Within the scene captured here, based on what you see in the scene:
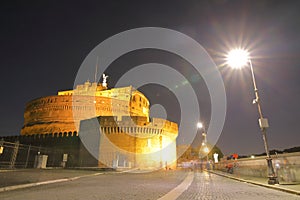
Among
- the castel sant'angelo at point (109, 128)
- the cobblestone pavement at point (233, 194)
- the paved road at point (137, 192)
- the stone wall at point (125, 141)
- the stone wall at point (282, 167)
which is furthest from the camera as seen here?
the castel sant'angelo at point (109, 128)

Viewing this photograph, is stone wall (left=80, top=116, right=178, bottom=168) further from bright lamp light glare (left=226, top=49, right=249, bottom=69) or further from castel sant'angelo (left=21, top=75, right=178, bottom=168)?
bright lamp light glare (left=226, top=49, right=249, bottom=69)

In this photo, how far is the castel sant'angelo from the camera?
2930 cm

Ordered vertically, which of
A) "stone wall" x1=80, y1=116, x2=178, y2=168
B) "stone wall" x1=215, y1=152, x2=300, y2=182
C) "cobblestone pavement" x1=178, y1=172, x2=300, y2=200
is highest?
"stone wall" x1=80, y1=116, x2=178, y2=168

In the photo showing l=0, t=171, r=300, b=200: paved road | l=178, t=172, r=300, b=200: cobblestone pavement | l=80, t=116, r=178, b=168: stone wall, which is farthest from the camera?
l=80, t=116, r=178, b=168: stone wall

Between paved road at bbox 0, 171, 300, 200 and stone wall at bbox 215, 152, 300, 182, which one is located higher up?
stone wall at bbox 215, 152, 300, 182

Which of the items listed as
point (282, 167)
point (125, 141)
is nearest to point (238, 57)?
point (282, 167)

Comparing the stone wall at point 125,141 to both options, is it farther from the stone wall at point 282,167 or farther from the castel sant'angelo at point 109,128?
the stone wall at point 282,167

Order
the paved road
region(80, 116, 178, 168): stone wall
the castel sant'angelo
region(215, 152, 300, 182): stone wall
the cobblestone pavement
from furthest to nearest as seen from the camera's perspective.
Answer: the castel sant'angelo, region(80, 116, 178, 168): stone wall, region(215, 152, 300, 182): stone wall, the cobblestone pavement, the paved road

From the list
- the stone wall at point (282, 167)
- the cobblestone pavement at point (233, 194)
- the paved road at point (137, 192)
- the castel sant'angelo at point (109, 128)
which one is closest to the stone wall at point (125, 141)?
the castel sant'angelo at point (109, 128)

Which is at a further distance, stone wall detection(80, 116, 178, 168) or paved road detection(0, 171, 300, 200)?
stone wall detection(80, 116, 178, 168)

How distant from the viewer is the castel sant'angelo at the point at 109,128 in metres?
29.3

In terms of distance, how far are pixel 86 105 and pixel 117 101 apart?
6.92 metres

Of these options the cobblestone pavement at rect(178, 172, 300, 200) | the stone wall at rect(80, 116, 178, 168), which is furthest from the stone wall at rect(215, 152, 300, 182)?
the stone wall at rect(80, 116, 178, 168)

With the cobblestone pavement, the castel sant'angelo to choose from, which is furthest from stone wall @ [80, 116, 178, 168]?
the cobblestone pavement
